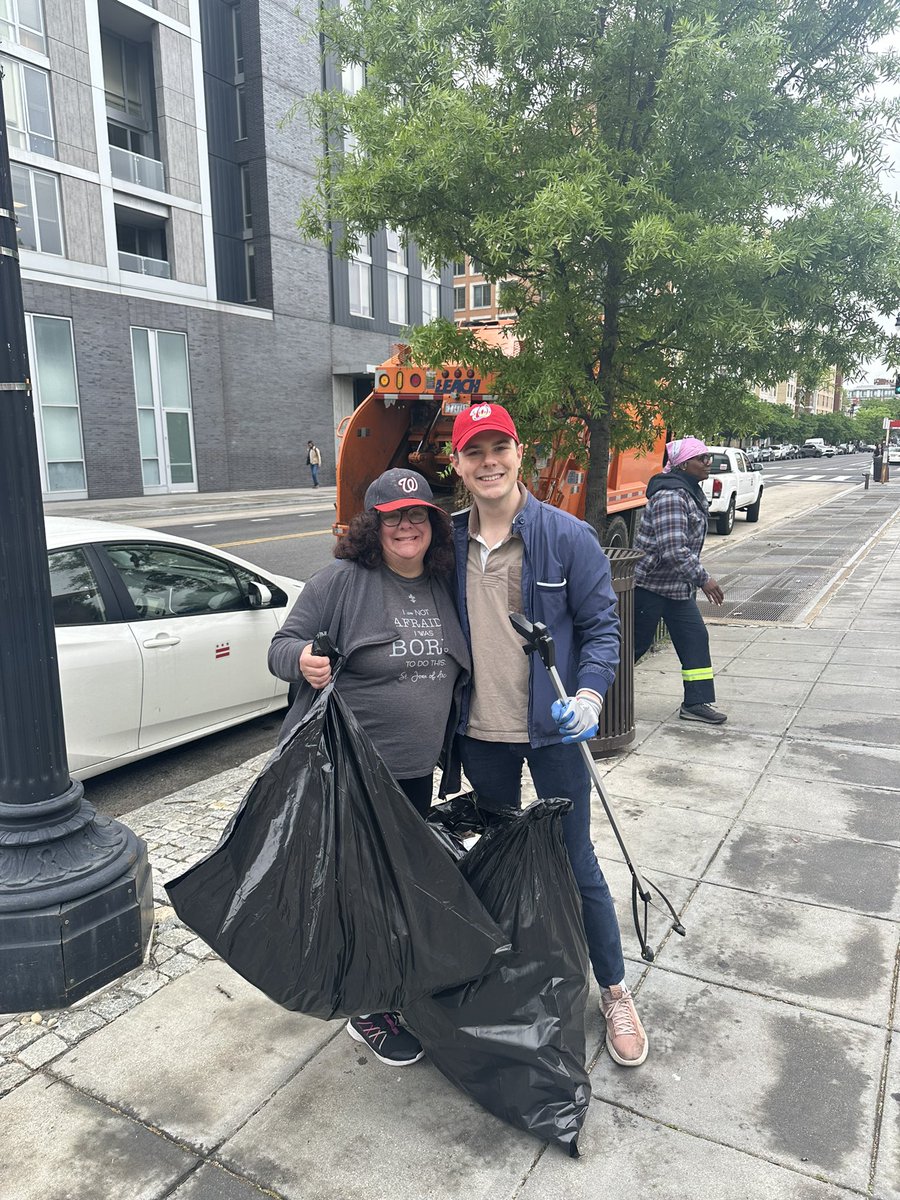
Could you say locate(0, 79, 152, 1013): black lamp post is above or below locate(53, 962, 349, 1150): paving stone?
above

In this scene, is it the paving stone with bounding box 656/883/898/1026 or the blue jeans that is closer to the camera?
the blue jeans

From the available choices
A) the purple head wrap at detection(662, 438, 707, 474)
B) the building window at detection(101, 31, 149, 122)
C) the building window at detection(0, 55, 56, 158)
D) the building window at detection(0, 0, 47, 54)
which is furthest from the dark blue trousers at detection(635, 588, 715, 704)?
the building window at detection(101, 31, 149, 122)

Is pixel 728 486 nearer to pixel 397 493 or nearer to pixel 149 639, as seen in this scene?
pixel 149 639

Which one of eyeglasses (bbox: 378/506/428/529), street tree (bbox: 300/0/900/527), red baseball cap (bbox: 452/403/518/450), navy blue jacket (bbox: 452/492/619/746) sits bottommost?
navy blue jacket (bbox: 452/492/619/746)

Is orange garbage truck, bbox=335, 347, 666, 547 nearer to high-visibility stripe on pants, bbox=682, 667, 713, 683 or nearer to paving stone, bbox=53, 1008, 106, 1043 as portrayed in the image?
high-visibility stripe on pants, bbox=682, 667, 713, 683

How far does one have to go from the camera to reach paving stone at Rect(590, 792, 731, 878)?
3785 millimetres

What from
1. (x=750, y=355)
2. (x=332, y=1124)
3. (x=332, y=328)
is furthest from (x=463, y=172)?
(x=332, y=328)

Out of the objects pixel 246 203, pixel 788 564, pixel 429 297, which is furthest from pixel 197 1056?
pixel 429 297

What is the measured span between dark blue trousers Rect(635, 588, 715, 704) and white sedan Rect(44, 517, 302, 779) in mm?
2322

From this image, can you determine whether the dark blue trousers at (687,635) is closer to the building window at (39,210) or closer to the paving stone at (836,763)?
the paving stone at (836,763)

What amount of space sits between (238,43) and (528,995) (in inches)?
1318

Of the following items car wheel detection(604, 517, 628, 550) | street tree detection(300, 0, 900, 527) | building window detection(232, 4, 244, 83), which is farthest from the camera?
building window detection(232, 4, 244, 83)

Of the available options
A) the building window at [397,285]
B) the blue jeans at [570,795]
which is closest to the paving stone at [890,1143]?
the blue jeans at [570,795]

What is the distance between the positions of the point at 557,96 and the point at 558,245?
4.41 ft
